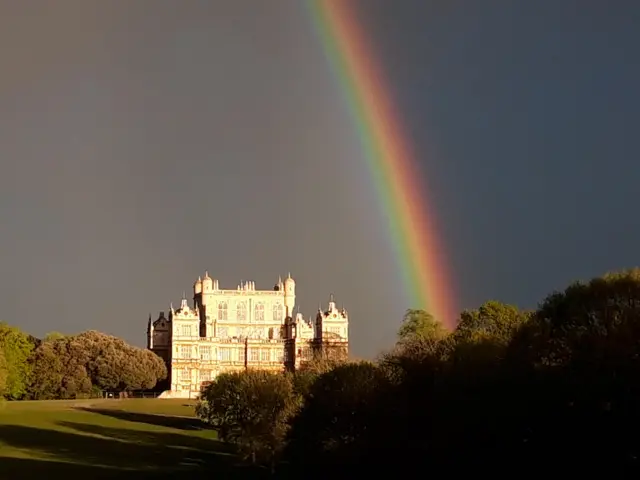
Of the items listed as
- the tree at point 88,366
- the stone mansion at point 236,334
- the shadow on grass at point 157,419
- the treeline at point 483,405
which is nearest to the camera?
the treeline at point 483,405

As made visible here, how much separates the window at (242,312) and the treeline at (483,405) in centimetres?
10130

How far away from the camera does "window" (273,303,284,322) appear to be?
543 ft

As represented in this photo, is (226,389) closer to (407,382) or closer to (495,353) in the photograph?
(407,382)

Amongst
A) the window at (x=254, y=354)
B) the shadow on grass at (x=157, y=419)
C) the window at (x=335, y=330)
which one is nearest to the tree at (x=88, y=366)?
the window at (x=254, y=354)

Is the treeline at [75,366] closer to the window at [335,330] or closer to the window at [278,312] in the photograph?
the window at [278,312]

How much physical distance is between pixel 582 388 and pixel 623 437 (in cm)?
214

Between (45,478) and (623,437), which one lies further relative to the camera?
(45,478)

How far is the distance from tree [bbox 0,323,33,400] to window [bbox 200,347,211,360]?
120 ft

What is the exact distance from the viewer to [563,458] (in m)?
33.8

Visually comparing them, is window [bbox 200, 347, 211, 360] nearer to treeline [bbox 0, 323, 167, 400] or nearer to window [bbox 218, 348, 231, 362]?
window [bbox 218, 348, 231, 362]

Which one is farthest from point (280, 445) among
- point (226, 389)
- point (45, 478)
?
point (45, 478)

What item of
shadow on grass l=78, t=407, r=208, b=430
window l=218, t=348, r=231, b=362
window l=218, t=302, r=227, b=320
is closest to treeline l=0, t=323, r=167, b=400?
window l=218, t=348, r=231, b=362

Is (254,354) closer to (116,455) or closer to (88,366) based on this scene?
(88,366)

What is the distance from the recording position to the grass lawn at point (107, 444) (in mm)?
57562
